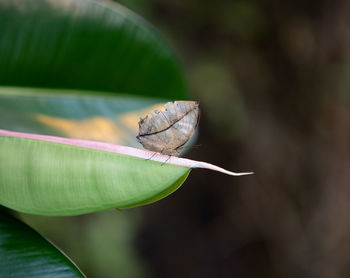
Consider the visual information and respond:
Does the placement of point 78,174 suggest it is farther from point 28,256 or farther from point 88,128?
point 88,128

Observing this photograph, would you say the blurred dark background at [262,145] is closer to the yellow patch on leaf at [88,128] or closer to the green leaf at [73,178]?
the yellow patch on leaf at [88,128]

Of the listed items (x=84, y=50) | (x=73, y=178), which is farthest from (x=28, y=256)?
(x=84, y=50)

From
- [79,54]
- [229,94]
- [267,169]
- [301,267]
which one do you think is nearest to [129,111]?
[79,54]

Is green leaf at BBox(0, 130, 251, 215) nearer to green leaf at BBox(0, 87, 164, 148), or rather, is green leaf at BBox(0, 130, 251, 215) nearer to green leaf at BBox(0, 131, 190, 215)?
green leaf at BBox(0, 131, 190, 215)

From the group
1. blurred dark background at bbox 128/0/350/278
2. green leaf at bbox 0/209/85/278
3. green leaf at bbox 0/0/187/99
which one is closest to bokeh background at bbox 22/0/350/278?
blurred dark background at bbox 128/0/350/278

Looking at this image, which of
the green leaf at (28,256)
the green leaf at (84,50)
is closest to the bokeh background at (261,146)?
the green leaf at (84,50)
